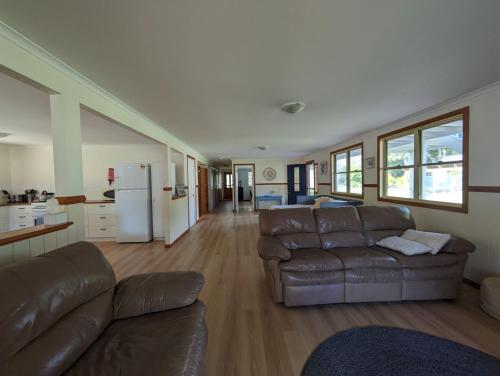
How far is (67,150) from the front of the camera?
189cm

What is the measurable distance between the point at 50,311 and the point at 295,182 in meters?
8.91

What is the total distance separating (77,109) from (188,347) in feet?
7.14

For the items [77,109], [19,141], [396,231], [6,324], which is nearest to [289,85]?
[77,109]

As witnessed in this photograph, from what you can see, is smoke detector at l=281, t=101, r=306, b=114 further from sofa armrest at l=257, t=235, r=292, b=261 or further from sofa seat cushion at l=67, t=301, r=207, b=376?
sofa seat cushion at l=67, t=301, r=207, b=376

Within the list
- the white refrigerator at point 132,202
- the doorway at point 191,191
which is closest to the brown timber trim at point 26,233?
the white refrigerator at point 132,202

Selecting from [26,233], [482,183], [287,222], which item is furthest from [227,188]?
[26,233]

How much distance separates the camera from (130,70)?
1908 mm

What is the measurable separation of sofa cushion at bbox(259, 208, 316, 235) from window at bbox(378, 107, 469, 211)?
1.89 m

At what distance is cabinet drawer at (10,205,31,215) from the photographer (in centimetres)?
471

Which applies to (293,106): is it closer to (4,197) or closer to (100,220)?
(100,220)

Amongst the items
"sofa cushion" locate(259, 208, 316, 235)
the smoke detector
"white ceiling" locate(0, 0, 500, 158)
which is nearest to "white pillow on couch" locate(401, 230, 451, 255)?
"sofa cushion" locate(259, 208, 316, 235)

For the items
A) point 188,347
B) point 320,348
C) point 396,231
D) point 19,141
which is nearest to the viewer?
point 188,347

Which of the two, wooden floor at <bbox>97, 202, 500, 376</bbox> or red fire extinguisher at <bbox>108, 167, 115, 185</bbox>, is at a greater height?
red fire extinguisher at <bbox>108, 167, 115, 185</bbox>

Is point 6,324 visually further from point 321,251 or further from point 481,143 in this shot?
point 481,143
